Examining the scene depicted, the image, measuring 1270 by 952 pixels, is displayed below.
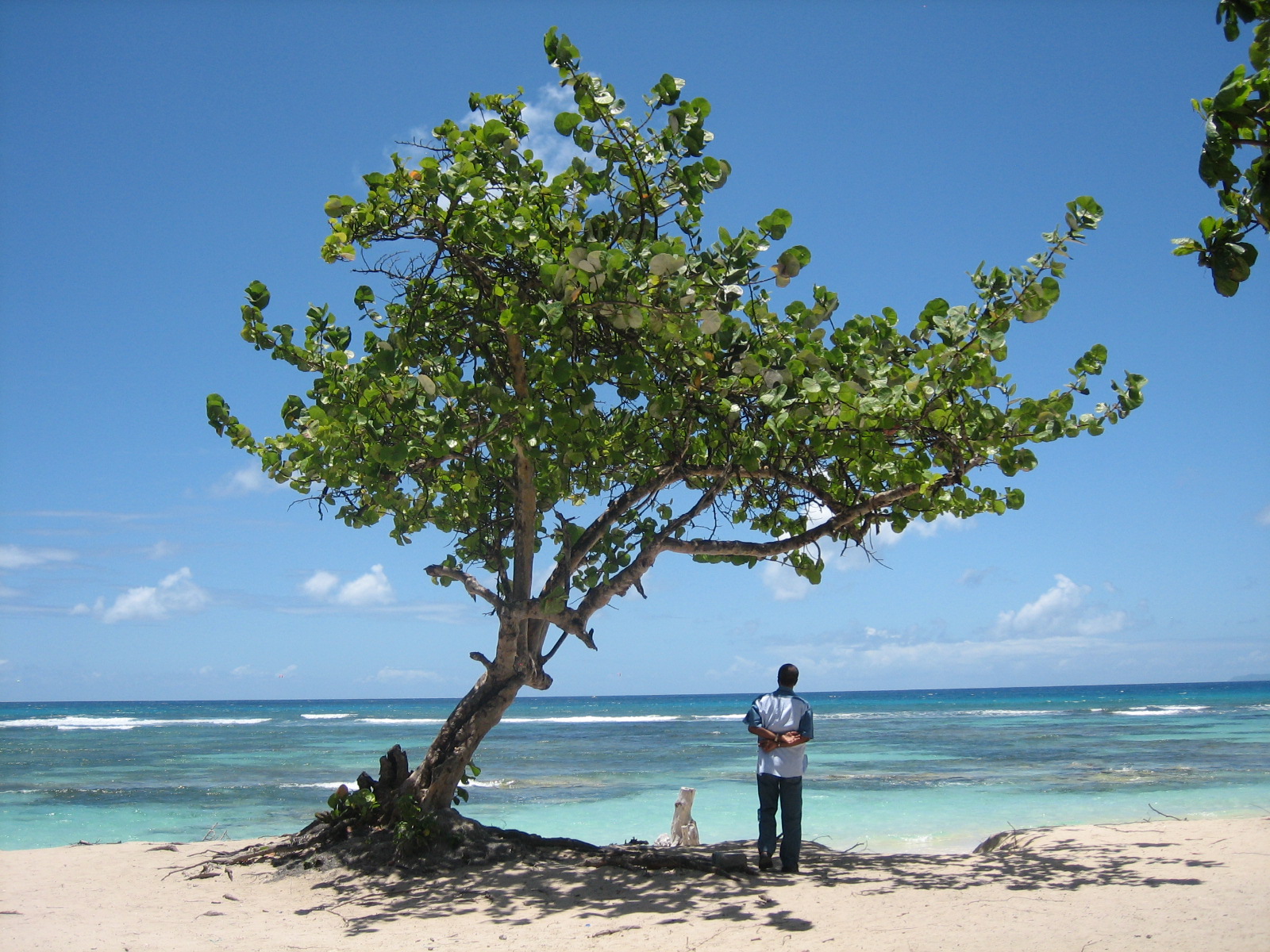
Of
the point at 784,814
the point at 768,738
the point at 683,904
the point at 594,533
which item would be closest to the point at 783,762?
the point at 768,738

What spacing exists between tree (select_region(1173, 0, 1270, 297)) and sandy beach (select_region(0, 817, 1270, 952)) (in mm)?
3459

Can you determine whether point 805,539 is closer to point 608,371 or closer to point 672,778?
point 608,371

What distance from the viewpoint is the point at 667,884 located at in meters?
6.13

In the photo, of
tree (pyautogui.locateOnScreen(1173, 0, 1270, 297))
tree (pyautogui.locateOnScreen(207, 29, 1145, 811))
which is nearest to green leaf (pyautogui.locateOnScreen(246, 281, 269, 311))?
tree (pyautogui.locateOnScreen(207, 29, 1145, 811))

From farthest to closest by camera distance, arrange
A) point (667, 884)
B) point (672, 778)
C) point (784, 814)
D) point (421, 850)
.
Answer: point (672, 778)
point (421, 850)
point (784, 814)
point (667, 884)

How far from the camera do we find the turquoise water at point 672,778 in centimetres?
1381

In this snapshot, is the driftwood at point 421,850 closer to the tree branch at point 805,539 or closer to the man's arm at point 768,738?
the man's arm at point 768,738

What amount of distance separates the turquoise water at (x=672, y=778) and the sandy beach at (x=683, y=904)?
10.8ft

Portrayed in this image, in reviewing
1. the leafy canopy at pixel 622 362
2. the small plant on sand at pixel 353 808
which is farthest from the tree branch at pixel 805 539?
the small plant on sand at pixel 353 808

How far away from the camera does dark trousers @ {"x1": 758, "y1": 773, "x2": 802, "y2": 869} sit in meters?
6.50

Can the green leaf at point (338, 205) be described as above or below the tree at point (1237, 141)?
above

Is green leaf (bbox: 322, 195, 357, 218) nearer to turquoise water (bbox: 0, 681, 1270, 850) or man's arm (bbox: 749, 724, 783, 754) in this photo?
man's arm (bbox: 749, 724, 783, 754)

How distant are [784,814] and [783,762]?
414mm

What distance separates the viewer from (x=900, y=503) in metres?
6.95
